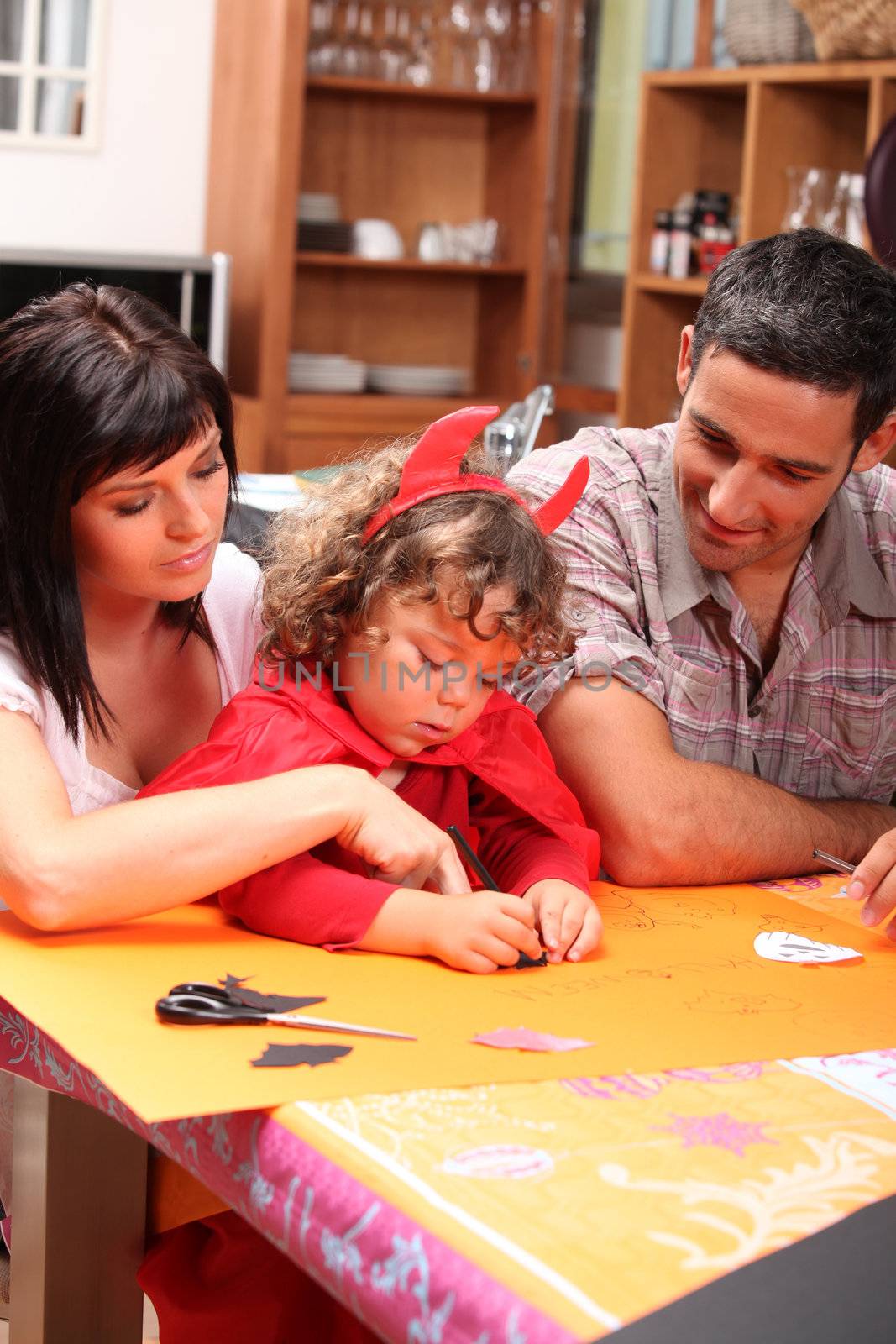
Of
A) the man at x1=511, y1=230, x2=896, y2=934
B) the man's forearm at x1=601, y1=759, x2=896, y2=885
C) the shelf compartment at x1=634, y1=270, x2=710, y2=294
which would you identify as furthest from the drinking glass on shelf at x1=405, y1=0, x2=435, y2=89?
the man's forearm at x1=601, y1=759, x2=896, y2=885

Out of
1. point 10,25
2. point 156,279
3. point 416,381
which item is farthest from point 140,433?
point 10,25

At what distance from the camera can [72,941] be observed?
1100mm

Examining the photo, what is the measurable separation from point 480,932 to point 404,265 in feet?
12.9

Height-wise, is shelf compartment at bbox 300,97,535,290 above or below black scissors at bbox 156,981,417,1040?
above

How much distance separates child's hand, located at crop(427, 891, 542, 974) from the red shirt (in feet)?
0.17

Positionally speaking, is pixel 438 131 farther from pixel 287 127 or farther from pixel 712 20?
pixel 712 20

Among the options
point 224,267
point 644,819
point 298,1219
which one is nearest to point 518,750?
point 644,819

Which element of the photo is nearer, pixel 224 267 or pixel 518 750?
pixel 518 750

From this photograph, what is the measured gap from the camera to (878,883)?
50.1 inches

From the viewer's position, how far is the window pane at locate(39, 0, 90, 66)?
447 cm

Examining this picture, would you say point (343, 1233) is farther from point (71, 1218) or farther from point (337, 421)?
point (337, 421)

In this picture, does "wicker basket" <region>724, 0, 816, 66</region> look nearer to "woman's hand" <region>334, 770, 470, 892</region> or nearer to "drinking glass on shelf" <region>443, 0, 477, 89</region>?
"drinking glass on shelf" <region>443, 0, 477, 89</region>

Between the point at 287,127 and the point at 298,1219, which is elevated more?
the point at 287,127

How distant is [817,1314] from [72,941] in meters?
0.57
